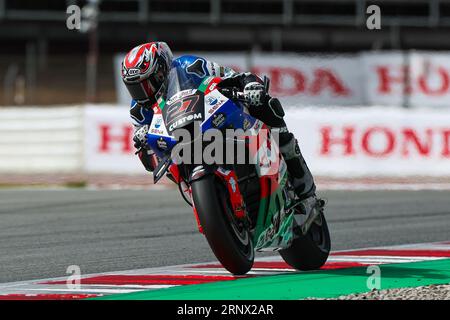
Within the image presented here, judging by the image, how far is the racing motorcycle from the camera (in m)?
6.49

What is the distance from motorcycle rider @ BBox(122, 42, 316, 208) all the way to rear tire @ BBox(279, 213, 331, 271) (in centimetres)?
66

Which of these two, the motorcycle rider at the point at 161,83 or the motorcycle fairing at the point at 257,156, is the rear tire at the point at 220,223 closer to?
the motorcycle fairing at the point at 257,156

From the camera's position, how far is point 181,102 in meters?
6.70

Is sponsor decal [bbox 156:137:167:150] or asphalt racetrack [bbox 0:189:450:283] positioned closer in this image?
sponsor decal [bbox 156:137:167:150]

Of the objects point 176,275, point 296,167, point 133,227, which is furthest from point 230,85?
point 133,227

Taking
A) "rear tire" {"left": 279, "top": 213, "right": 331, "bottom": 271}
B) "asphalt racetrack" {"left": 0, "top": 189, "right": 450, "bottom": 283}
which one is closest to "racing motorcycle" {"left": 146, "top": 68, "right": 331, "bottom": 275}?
"rear tire" {"left": 279, "top": 213, "right": 331, "bottom": 271}

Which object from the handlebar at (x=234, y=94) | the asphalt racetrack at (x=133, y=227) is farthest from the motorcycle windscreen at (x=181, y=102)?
the asphalt racetrack at (x=133, y=227)

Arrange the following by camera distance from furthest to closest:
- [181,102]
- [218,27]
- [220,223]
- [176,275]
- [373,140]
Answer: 1. [218,27]
2. [373,140]
3. [176,275]
4. [181,102]
5. [220,223]

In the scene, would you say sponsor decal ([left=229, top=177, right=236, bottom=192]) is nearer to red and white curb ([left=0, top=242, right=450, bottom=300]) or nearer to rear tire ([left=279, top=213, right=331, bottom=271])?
red and white curb ([left=0, top=242, right=450, bottom=300])

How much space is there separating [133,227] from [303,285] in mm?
4305

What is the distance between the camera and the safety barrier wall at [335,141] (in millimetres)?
16391

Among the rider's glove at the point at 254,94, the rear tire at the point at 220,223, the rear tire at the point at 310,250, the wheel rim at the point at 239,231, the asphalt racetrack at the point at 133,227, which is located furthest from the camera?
the asphalt racetrack at the point at 133,227

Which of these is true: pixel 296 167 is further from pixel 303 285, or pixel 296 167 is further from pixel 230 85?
pixel 303 285
